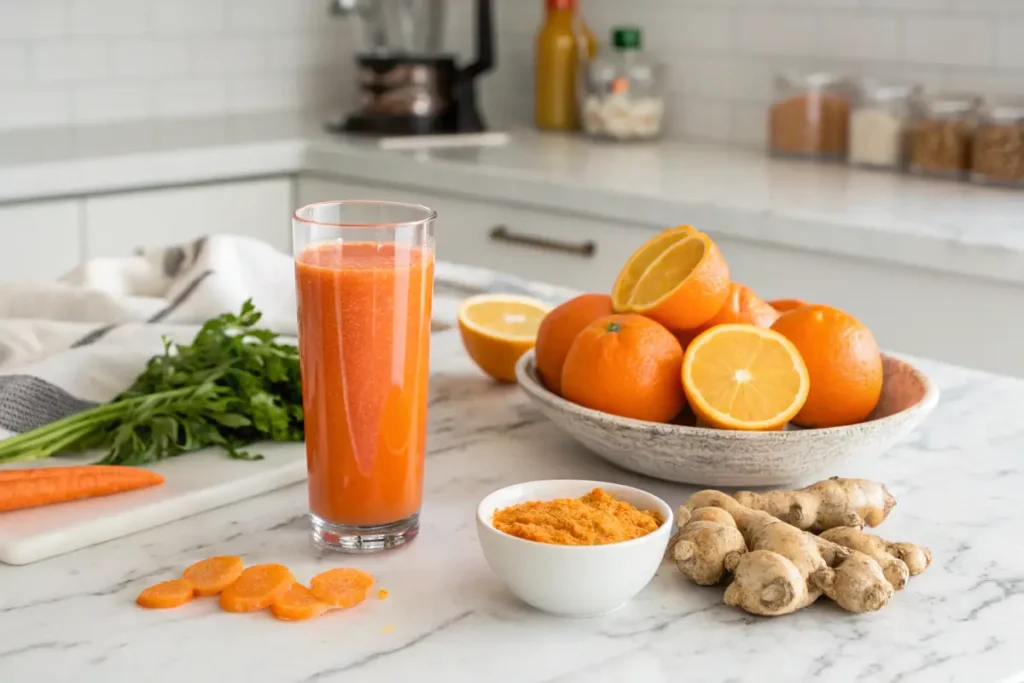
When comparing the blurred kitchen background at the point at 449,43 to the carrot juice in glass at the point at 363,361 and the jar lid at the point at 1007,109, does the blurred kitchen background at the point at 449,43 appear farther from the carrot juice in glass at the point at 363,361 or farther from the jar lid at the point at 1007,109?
the carrot juice in glass at the point at 363,361

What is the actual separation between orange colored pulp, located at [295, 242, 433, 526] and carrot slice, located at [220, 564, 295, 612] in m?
0.08

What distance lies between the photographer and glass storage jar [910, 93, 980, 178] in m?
2.52

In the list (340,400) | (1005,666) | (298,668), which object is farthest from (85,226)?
(1005,666)

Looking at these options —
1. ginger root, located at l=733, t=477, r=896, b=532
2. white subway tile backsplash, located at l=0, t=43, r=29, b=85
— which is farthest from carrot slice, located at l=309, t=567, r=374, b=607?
white subway tile backsplash, located at l=0, t=43, r=29, b=85

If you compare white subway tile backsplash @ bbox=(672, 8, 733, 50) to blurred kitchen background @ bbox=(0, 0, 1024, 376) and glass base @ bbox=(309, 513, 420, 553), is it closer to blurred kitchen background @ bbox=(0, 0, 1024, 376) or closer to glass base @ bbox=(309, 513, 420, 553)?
blurred kitchen background @ bbox=(0, 0, 1024, 376)

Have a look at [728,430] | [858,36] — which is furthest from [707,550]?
[858,36]

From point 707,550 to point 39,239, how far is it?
2.07m

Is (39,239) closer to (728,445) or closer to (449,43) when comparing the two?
(449,43)

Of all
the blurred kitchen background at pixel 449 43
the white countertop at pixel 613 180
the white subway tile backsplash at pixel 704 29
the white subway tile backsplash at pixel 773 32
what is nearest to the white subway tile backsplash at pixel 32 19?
the blurred kitchen background at pixel 449 43

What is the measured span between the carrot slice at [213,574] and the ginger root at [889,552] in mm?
391

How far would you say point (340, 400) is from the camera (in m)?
0.88

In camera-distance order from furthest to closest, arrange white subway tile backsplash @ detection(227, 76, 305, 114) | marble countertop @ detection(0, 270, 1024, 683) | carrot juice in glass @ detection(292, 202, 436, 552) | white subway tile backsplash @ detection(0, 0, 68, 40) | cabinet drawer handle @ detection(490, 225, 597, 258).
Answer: white subway tile backsplash @ detection(227, 76, 305, 114) → white subway tile backsplash @ detection(0, 0, 68, 40) → cabinet drawer handle @ detection(490, 225, 597, 258) → carrot juice in glass @ detection(292, 202, 436, 552) → marble countertop @ detection(0, 270, 1024, 683)

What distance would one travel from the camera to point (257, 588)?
2.65 ft

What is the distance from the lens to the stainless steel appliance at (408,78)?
Answer: 10.2 feet
